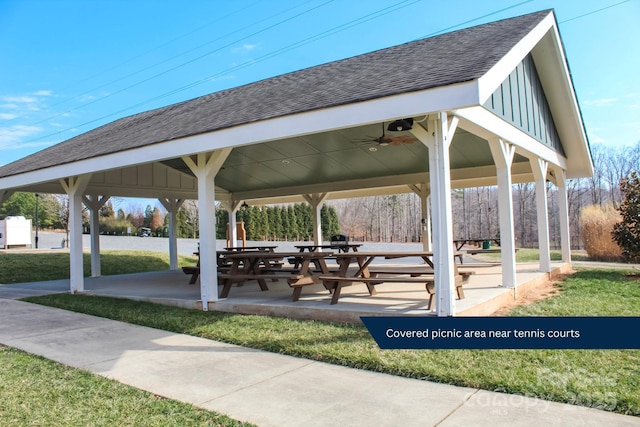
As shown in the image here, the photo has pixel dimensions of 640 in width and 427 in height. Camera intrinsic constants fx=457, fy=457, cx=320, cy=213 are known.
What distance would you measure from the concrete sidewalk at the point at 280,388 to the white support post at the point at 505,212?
162 inches

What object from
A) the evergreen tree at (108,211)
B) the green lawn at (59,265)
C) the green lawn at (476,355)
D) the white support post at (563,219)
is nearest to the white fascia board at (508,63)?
the green lawn at (476,355)

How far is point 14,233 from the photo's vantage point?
28469 mm

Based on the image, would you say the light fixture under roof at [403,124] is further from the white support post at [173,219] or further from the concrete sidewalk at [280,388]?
the white support post at [173,219]

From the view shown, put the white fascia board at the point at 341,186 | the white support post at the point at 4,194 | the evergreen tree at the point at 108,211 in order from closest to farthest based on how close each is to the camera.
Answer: the white support post at the point at 4,194
the white fascia board at the point at 341,186
the evergreen tree at the point at 108,211

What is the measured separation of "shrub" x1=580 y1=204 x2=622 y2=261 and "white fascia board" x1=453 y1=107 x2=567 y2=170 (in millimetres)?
7391

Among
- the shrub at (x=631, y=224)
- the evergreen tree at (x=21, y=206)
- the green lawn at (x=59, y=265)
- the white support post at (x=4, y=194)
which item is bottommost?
the green lawn at (x=59, y=265)

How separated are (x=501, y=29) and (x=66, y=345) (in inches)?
311

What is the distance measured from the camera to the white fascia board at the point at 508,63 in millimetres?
4742

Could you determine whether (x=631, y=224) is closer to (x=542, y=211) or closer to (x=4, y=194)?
(x=542, y=211)

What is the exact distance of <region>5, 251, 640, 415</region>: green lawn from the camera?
352 centimetres

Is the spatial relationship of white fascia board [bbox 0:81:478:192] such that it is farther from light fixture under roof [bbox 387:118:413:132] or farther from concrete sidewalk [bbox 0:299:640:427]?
concrete sidewalk [bbox 0:299:640:427]

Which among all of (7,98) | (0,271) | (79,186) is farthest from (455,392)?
(7,98)

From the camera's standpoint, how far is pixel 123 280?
12.2m

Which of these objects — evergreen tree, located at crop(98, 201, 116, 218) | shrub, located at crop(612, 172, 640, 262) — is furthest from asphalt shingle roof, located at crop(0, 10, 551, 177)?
evergreen tree, located at crop(98, 201, 116, 218)
